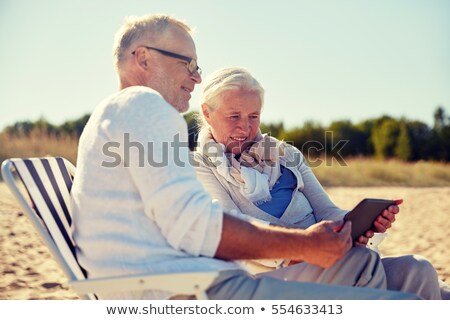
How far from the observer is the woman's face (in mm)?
3256

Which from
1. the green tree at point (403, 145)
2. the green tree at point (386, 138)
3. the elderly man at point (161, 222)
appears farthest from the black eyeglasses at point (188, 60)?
the green tree at point (386, 138)

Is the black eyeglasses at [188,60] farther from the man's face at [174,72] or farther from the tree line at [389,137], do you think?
the tree line at [389,137]

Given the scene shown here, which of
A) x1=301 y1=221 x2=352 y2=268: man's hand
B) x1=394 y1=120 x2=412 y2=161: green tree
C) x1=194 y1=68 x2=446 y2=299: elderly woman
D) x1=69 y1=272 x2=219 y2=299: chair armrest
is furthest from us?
x1=394 y1=120 x2=412 y2=161: green tree

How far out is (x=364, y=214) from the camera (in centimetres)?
258

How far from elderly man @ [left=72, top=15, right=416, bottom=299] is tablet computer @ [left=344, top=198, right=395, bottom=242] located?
0.47m

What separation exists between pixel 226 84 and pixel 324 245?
1468 millimetres

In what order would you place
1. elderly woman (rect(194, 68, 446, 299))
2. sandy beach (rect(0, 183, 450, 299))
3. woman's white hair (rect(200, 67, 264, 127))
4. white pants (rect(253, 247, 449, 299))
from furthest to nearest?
sandy beach (rect(0, 183, 450, 299))
woman's white hair (rect(200, 67, 264, 127))
elderly woman (rect(194, 68, 446, 299))
white pants (rect(253, 247, 449, 299))

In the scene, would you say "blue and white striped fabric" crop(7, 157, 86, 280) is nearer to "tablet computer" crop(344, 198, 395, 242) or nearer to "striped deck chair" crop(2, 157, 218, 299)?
"striped deck chair" crop(2, 157, 218, 299)

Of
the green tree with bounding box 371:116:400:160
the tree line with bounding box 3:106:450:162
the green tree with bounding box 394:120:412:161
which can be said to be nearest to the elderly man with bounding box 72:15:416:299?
the tree line with bounding box 3:106:450:162

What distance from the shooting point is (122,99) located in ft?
6.57

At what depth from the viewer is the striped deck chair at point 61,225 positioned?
73.1 inches

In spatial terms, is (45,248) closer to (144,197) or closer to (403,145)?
(144,197)

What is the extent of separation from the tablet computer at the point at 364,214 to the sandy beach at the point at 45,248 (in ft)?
8.86

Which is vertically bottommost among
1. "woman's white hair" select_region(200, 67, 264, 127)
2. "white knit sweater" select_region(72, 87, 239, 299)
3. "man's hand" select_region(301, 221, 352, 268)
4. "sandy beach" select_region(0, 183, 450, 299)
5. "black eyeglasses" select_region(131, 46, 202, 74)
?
"sandy beach" select_region(0, 183, 450, 299)
